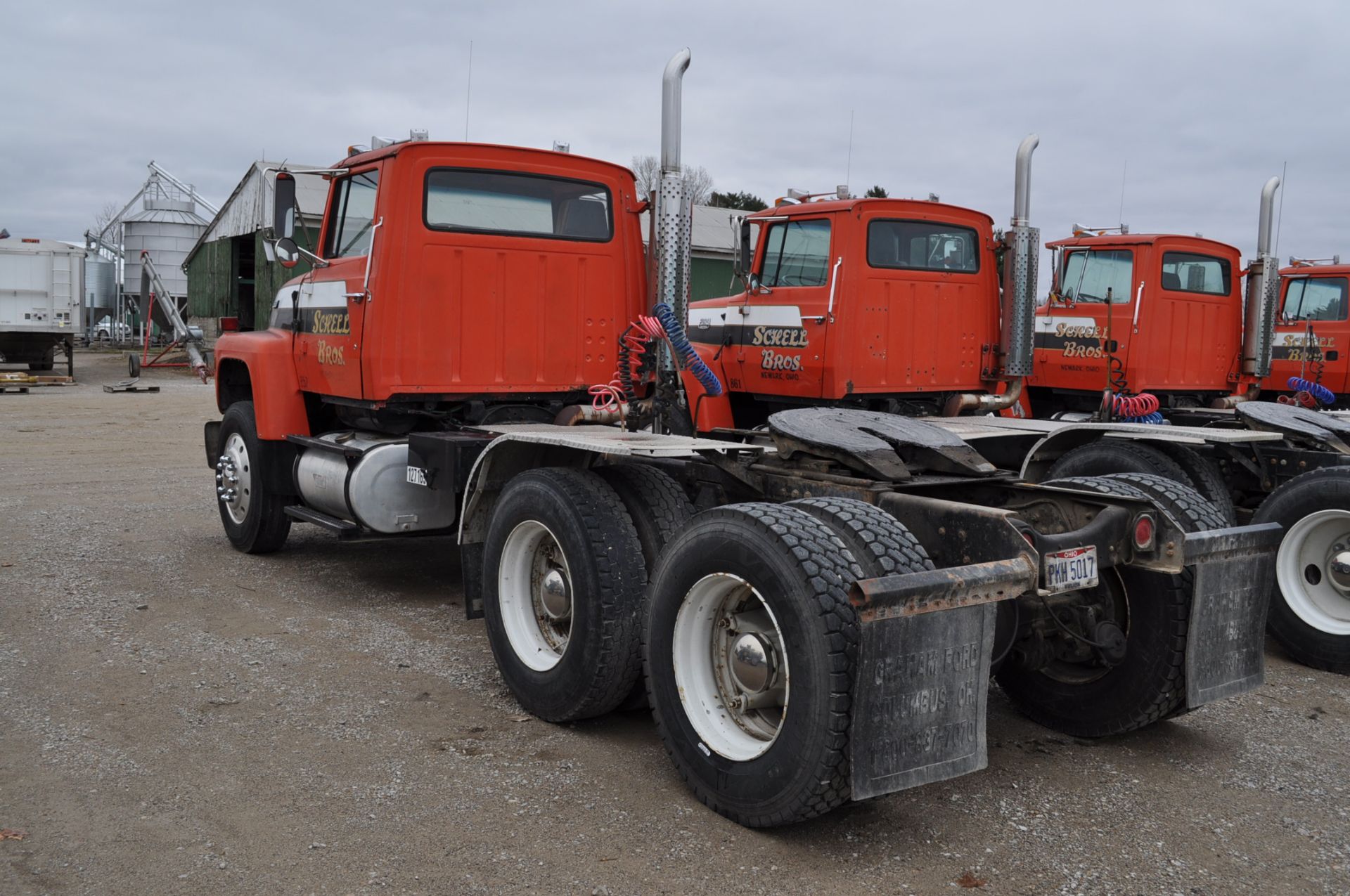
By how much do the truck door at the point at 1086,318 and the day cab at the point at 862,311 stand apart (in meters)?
1.54

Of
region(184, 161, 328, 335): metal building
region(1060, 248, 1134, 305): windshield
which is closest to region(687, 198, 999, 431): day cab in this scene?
region(1060, 248, 1134, 305): windshield

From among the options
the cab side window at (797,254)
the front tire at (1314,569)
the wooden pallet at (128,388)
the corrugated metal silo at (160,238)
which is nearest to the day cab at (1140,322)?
the cab side window at (797,254)

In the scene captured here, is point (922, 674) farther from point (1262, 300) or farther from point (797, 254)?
point (1262, 300)

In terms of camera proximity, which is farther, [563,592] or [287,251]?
[287,251]

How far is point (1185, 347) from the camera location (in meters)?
9.80

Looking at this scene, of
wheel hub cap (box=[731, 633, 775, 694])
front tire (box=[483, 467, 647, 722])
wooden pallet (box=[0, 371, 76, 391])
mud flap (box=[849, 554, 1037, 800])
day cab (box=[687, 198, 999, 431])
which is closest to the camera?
mud flap (box=[849, 554, 1037, 800])

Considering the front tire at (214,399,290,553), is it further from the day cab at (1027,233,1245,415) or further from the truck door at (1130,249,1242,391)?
the truck door at (1130,249,1242,391)

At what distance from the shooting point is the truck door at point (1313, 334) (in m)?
11.8

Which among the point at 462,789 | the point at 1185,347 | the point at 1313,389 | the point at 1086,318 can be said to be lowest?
the point at 462,789

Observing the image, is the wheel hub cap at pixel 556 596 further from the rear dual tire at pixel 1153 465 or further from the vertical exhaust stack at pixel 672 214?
the rear dual tire at pixel 1153 465

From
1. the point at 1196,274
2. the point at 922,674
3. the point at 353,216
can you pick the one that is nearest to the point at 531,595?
the point at 922,674

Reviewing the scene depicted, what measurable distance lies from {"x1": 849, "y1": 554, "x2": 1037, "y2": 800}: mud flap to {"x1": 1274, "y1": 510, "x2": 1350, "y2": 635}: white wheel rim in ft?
9.65

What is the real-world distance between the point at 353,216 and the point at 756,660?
4347mm

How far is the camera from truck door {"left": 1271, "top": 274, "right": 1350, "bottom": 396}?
11758mm
